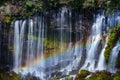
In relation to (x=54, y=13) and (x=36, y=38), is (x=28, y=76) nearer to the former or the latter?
(x=36, y=38)

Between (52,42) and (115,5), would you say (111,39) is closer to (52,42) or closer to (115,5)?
(52,42)

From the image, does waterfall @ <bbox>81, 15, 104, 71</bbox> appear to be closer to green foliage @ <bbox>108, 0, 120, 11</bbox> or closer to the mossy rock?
the mossy rock

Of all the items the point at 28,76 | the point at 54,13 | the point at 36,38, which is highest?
the point at 54,13

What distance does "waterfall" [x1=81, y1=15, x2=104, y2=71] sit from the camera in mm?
24578

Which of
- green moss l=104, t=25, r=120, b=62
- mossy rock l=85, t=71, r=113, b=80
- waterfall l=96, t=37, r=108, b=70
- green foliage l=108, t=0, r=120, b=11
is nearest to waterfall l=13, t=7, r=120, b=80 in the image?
green moss l=104, t=25, r=120, b=62

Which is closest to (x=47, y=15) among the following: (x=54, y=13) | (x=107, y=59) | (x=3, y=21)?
(x=54, y=13)

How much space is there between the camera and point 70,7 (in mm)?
26812

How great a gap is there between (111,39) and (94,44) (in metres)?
1.61

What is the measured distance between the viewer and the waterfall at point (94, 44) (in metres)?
24.6

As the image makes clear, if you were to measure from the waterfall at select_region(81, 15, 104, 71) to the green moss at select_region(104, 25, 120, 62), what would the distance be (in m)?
1.17

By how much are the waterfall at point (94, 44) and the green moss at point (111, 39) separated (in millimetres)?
1167

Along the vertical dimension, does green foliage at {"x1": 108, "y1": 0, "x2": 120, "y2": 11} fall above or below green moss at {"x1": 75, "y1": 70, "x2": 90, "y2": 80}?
above

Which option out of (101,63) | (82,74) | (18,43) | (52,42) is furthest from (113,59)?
(18,43)

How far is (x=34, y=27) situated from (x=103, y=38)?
5.28 meters
